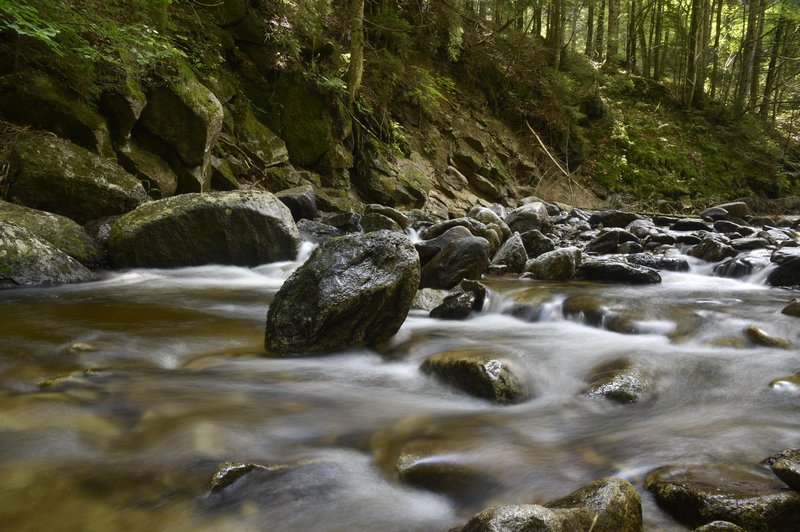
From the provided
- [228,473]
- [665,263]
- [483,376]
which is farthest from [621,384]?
[665,263]

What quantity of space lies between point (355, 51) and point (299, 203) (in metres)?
4.69

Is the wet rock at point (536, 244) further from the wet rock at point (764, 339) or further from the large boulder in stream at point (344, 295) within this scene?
the large boulder in stream at point (344, 295)

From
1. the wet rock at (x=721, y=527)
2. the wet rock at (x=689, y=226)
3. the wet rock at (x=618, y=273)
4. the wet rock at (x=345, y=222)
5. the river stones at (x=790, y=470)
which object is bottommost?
the wet rock at (x=721, y=527)

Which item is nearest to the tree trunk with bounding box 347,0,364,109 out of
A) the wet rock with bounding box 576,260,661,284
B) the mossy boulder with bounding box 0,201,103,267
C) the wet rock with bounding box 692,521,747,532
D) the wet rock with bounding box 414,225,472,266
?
the wet rock with bounding box 414,225,472,266

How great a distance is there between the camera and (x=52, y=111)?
7246 millimetres

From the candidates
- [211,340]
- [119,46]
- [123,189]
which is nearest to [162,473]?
[211,340]

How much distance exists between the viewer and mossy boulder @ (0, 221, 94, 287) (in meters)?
5.38

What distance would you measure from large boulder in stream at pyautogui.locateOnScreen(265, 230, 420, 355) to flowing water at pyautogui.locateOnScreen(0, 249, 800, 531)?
0.56 feet

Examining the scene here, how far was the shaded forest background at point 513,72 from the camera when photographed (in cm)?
810

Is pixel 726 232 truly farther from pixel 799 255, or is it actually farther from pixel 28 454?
pixel 28 454

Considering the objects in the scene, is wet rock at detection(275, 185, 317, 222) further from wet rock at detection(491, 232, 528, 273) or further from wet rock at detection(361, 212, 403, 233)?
wet rock at detection(491, 232, 528, 273)

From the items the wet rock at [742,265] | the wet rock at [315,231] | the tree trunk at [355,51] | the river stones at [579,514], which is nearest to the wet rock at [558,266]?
the wet rock at [742,265]

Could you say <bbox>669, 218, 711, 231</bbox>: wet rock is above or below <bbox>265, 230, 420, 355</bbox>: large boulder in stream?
above

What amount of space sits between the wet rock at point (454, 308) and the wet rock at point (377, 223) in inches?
146
